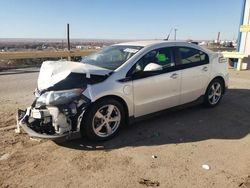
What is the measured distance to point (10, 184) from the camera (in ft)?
10.8

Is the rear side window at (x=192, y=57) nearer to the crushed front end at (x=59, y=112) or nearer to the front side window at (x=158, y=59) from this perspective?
the front side window at (x=158, y=59)

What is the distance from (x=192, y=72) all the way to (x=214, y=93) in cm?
106

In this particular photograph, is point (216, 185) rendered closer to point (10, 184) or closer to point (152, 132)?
point (152, 132)

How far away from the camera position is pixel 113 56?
204 inches

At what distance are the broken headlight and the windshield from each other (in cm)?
90

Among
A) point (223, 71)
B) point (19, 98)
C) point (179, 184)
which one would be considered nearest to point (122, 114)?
point (179, 184)

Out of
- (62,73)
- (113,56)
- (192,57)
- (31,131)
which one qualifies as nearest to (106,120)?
(62,73)

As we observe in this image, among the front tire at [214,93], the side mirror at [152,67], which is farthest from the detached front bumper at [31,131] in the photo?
the front tire at [214,93]

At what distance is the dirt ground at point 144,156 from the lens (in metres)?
3.36

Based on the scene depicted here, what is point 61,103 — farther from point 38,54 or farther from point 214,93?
point 38,54

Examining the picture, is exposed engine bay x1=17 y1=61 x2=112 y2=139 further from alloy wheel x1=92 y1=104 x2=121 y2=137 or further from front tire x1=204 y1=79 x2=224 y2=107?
front tire x1=204 y1=79 x2=224 y2=107

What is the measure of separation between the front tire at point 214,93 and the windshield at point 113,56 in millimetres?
2116

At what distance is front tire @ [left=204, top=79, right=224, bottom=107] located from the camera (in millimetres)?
6109

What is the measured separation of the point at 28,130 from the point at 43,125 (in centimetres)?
24
